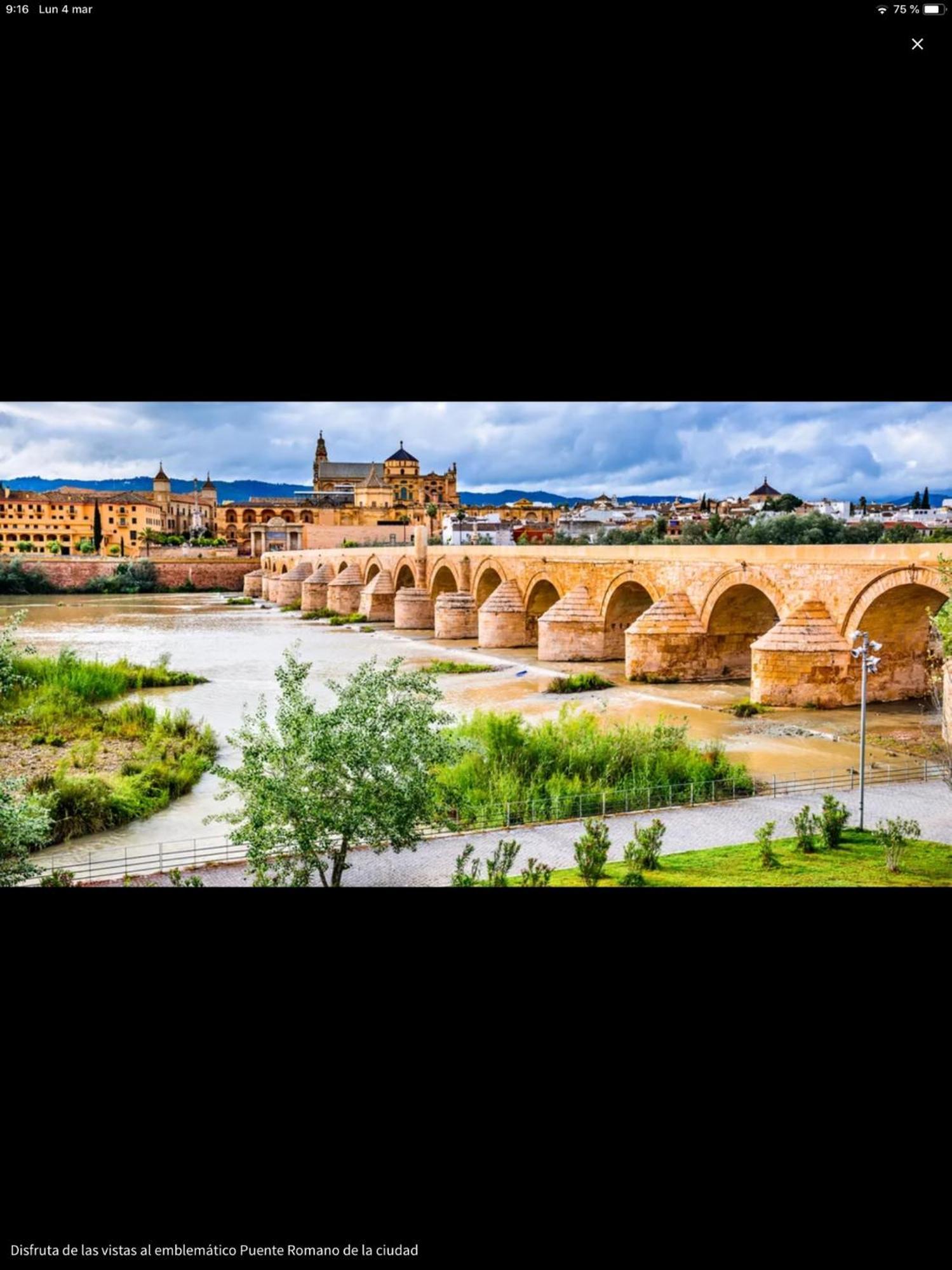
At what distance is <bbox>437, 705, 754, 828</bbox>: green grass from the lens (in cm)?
748

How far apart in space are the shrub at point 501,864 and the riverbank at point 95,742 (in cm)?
284

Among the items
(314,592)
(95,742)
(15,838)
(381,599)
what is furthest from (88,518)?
(15,838)

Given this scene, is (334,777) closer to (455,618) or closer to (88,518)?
(455,618)

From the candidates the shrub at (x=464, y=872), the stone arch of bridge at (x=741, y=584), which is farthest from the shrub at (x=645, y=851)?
the stone arch of bridge at (x=741, y=584)

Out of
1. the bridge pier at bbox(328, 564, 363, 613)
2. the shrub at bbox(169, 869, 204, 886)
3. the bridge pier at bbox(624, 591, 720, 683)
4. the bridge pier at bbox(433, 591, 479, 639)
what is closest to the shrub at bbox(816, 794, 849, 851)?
the shrub at bbox(169, 869, 204, 886)

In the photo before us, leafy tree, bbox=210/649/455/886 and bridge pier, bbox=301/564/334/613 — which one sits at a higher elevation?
bridge pier, bbox=301/564/334/613

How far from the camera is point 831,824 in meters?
6.57

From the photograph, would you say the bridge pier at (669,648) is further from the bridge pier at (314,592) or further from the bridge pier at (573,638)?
the bridge pier at (314,592)

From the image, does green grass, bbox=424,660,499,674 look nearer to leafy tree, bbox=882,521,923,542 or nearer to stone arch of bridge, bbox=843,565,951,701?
stone arch of bridge, bbox=843,565,951,701

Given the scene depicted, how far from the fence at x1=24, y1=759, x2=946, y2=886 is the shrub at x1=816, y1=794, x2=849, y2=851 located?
1.06 meters

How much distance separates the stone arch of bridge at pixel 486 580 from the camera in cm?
2117

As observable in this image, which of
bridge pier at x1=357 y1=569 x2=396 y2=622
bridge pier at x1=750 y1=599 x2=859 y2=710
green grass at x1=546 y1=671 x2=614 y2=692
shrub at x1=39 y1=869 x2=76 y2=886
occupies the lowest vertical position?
shrub at x1=39 y1=869 x2=76 y2=886
